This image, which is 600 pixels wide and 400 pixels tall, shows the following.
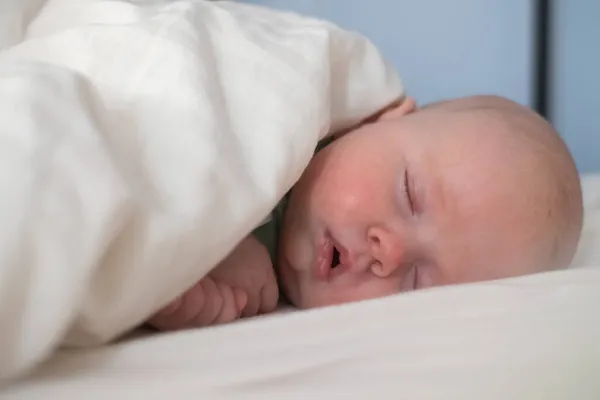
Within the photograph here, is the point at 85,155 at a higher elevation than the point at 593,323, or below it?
higher

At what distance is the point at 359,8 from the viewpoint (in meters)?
1.51

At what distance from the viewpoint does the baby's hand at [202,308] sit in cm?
61

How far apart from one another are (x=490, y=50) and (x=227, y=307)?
976 millimetres

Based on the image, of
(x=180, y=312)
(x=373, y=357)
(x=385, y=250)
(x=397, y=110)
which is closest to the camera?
(x=373, y=357)

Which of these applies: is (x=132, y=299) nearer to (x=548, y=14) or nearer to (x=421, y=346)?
(x=421, y=346)

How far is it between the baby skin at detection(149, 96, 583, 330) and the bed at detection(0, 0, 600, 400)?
0.35ft

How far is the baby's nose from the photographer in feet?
2.42

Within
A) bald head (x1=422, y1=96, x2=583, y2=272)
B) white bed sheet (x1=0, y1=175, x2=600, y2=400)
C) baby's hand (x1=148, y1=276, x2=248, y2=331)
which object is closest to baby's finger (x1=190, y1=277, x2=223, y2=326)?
baby's hand (x1=148, y1=276, x2=248, y2=331)

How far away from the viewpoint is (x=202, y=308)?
64 centimetres

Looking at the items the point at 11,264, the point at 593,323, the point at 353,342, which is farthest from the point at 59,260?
the point at 593,323

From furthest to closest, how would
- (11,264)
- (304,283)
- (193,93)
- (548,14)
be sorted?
(548,14) → (304,283) → (193,93) → (11,264)

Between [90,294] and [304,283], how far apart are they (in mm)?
343

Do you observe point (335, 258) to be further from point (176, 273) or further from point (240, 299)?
point (176, 273)

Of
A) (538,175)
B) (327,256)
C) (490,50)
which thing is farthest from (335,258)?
(490,50)
